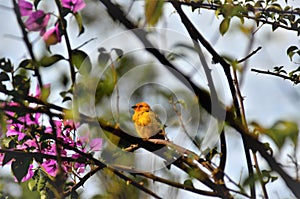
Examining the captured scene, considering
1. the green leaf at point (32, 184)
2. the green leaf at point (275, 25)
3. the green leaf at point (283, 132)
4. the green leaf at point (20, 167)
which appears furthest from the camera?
the green leaf at point (275, 25)

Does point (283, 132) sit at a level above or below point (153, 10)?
below

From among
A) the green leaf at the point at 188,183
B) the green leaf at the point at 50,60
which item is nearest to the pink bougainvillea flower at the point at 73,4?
the green leaf at the point at 50,60

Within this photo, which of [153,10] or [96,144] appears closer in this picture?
[153,10]

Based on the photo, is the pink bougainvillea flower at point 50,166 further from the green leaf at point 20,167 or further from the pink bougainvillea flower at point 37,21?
the pink bougainvillea flower at point 37,21

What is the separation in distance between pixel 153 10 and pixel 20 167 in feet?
2.03

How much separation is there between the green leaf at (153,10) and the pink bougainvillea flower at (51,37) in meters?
0.23

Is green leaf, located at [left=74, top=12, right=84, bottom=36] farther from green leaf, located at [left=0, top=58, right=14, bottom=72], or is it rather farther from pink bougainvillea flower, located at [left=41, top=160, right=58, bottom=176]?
pink bougainvillea flower, located at [left=41, top=160, right=58, bottom=176]

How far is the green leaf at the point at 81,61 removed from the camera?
99cm

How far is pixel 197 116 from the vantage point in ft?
3.55

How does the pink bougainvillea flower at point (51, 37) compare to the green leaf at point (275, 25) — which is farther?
the green leaf at point (275, 25)

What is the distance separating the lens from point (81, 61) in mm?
998

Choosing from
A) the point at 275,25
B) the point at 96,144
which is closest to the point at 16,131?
the point at 96,144

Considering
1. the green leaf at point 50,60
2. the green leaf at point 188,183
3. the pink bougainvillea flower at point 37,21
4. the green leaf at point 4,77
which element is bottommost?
the green leaf at point 188,183

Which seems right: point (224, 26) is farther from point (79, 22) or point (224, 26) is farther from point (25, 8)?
point (25, 8)
